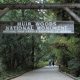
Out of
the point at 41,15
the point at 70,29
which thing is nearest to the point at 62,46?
the point at 41,15

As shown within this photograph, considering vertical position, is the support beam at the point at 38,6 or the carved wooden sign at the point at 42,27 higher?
the support beam at the point at 38,6

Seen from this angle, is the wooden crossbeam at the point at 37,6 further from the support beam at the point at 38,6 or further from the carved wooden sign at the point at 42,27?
the carved wooden sign at the point at 42,27

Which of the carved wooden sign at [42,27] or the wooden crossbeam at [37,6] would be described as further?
the wooden crossbeam at [37,6]

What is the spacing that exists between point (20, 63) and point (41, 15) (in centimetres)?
952

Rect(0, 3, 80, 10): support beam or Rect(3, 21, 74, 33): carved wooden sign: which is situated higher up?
Rect(0, 3, 80, 10): support beam

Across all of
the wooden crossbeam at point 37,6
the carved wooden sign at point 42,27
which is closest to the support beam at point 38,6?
the wooden crossbeam at point 37,6

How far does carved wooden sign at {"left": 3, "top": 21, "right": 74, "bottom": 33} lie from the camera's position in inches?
531

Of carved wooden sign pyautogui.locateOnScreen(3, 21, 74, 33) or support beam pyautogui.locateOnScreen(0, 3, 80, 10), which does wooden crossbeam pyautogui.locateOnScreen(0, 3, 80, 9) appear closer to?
support beam pyautogui.locateOnScreen(0, 3, 80, 10)

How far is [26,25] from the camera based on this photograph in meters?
13.6

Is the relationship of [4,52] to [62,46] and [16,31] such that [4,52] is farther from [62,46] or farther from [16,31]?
[16,31]

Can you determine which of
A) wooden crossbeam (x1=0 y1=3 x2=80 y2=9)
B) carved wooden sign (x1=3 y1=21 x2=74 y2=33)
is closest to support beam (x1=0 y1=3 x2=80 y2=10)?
wooden crossbeam (x1=0 y1=3 x2=80 y2=9)

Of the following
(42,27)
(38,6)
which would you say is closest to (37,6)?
(38,6)

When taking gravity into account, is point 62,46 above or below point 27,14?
below

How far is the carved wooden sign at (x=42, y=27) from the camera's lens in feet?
44.3
